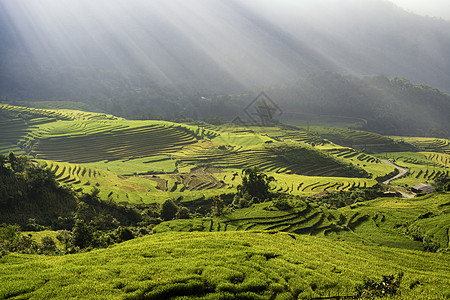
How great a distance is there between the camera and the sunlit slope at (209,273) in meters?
7.58

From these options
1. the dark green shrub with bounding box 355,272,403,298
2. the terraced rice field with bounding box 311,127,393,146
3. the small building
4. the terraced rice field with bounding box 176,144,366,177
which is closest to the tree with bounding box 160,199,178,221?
the dark green shrub with bounding box 355,272,403,298

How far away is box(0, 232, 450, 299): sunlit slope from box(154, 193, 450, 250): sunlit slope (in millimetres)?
7753

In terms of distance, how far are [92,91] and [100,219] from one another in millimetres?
149286

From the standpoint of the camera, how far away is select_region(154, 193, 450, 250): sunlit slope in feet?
65.3

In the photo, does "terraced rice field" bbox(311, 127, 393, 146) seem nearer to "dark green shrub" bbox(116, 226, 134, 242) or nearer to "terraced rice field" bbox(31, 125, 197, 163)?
"terraced rice field" bbox(31, 125, 197, 163)

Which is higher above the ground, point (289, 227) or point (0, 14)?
point (0, 14)

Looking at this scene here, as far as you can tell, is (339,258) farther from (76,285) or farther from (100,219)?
(100,219)

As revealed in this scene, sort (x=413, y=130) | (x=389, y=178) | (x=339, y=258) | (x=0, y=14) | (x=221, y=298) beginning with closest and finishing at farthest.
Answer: (x=221, y=298), (x=339, y=258), (x=389, y=178), (x=413, y=130), (x=0, y=14)

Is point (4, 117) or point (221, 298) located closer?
point (221, 298)

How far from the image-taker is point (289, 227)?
2170 centimetres

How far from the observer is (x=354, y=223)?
24781 millimetres

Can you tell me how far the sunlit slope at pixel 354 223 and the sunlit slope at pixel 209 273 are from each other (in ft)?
25.4

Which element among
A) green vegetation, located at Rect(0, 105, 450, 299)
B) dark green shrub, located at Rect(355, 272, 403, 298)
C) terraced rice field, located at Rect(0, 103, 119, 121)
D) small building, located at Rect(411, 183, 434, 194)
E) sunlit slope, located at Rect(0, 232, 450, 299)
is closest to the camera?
sunlit slope, located at Rect(0, 232, 450, 299)

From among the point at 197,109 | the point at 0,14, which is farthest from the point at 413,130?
the point at 0,14
